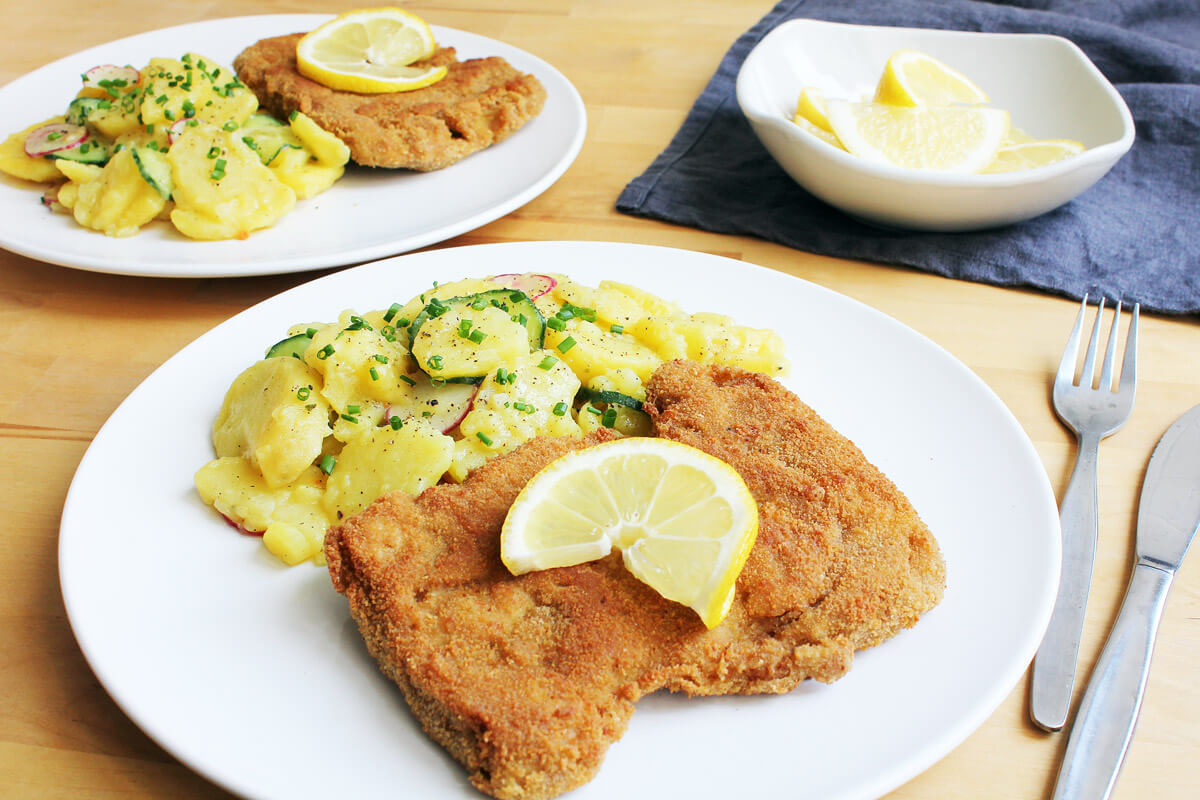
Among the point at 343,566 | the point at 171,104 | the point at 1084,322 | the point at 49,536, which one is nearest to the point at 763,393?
the point at 343,566

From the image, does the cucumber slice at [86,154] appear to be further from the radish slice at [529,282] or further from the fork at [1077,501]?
the fork at [1077,501]

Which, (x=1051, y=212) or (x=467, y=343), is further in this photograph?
(x=1051, y=212)

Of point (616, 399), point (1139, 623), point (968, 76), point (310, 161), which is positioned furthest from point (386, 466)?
point (968, 76)

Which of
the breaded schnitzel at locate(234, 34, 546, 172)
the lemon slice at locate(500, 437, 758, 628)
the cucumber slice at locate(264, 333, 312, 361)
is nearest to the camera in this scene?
the lemon slice at locate(500, 437, 758, 628)

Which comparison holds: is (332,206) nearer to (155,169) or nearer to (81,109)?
(155,169)

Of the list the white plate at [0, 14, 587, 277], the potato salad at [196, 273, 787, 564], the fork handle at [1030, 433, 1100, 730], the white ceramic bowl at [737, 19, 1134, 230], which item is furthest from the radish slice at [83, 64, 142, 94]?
the fork handle at [1030, 433, 1100, 730]

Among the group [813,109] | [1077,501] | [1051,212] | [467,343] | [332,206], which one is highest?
[467,343]

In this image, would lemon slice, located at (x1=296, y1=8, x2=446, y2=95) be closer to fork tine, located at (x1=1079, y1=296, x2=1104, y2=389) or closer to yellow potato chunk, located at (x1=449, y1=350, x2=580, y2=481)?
yellow potato chunk, located at (x1=449, y1=350, x2=580, y2=481)
